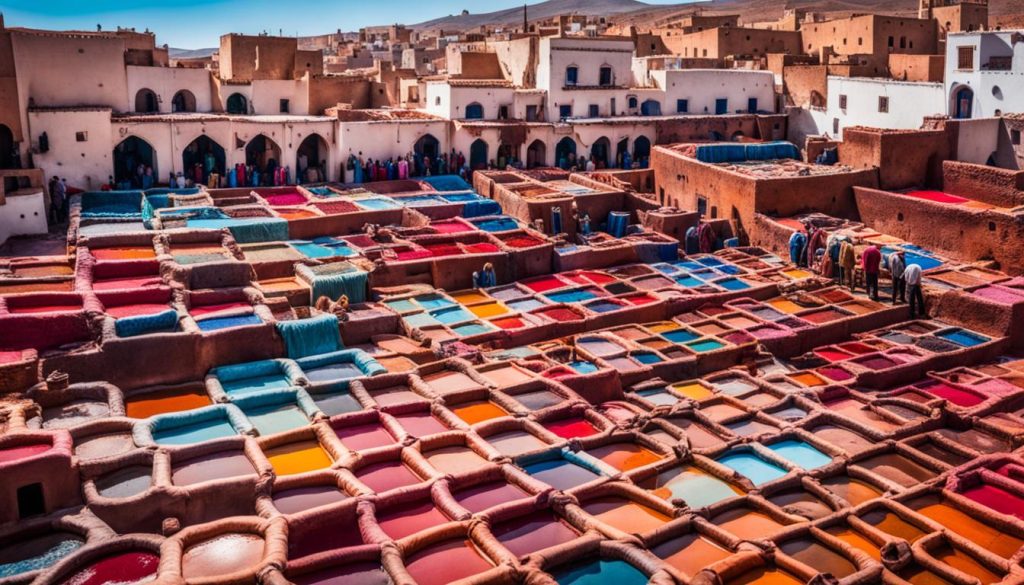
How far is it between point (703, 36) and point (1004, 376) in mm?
30935

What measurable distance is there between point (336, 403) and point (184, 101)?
22.2 meters

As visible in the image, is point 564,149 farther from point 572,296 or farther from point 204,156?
point 572,296

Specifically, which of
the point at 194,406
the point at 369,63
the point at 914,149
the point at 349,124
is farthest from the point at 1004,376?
the point at 369,63

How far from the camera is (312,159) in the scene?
32094 mm

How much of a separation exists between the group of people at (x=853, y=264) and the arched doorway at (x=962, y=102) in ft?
33.0

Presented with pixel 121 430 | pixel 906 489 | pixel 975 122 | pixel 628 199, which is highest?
pixel 975 122

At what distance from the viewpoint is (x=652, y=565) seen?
10562 mm

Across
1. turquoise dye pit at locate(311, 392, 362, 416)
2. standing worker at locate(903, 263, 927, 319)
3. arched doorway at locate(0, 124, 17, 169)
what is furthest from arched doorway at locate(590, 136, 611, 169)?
turquoise dye pit at locate(311, 392, 362, 416)

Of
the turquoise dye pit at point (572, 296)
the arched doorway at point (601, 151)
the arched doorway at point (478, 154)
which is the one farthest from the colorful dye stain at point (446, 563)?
the arched doorway at point (601, 151)

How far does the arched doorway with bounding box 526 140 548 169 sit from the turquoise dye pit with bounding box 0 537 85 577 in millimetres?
25260

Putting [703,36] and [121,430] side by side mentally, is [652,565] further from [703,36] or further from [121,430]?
[703,36]

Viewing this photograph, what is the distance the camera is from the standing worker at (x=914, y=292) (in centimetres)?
2070

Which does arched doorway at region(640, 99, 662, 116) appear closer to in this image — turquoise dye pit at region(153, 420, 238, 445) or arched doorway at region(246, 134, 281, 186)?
arched doorway at region(246, 134, 281, 186)

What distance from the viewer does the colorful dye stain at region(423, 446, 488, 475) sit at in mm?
13070
